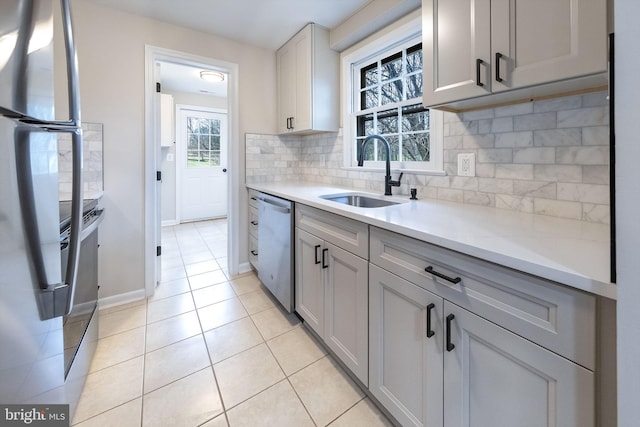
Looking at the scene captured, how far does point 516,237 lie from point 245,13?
249cm

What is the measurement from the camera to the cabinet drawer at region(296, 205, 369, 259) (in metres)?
1.28

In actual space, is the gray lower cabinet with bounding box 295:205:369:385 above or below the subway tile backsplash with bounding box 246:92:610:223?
below

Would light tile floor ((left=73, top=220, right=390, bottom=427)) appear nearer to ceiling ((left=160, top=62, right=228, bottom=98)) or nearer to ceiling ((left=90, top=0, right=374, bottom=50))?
ceiling ((left=90, top=0, right=374, bottom=50))

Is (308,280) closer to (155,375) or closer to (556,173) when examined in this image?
(155,375)

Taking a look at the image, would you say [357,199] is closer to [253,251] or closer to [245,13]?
[253,251]

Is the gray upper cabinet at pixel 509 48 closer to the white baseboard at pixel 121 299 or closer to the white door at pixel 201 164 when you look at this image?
the white baseboard at pixel 121 299

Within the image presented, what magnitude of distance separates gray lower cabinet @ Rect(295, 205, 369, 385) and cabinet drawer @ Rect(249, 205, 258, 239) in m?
0.92

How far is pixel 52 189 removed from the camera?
70 cm

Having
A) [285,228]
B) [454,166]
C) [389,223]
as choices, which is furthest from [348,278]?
[454,166]

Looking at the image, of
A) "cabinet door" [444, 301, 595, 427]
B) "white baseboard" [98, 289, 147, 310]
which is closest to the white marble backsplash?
"white baseboard" [98, 289, 147, 310]

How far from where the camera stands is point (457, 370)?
896mm

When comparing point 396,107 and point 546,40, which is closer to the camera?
point 546,40

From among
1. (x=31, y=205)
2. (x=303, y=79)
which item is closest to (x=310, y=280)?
(x=31, y=205)

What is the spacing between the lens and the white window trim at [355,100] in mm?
1741
